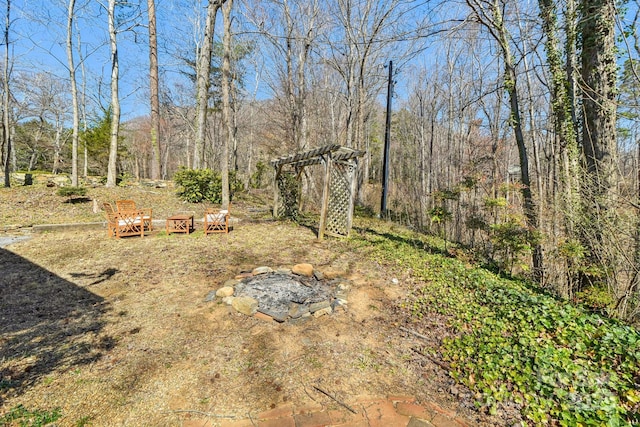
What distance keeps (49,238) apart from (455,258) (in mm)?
8693

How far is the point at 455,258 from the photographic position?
5.40 metres

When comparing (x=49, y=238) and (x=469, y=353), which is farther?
(x=49, y=238)

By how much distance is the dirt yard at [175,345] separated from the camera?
2.03 metres

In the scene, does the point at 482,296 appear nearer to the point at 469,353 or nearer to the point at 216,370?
the point at 469,353

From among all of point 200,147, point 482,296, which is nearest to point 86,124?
point 200,147

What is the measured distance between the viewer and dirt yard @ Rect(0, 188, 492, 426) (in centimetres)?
203

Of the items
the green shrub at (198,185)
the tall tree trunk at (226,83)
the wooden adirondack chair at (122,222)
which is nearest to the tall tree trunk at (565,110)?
the tall tree trunk at (226,83)

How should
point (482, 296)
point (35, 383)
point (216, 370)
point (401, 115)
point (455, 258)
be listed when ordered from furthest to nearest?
point (401, 115) < point (455, 258) < point (482, 296) < point (216, 370) < point (35, 383)

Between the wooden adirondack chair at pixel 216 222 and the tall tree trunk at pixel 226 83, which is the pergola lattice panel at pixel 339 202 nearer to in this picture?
the wooden adirondack chair at pixel 216 222

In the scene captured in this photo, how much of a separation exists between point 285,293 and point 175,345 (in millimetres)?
1385

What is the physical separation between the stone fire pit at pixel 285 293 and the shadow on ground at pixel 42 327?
1.25 m

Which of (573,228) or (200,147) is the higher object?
(200,147)

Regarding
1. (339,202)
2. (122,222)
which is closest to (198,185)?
(122,222)

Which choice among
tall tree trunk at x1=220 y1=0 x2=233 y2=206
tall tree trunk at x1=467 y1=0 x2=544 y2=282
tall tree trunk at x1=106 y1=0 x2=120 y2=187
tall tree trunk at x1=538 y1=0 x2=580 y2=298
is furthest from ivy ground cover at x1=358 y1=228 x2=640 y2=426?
tall tree trunk at x1=106 y1=0 x2=120 y2=187
